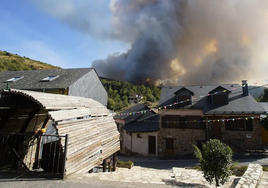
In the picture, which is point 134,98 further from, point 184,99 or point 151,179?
point 151,179

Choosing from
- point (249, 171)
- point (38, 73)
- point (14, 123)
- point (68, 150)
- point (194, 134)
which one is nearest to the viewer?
point (68, 150)

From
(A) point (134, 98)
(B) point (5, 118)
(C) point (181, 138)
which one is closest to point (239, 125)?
(C) point (181, 138)

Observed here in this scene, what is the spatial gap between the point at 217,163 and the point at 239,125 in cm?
1390

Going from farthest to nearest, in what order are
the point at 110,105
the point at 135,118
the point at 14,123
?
the point at 110,105 < the point at 135,118 < the point at 14,123

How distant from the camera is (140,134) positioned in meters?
20.1

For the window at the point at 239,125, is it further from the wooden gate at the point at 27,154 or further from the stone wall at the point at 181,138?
the wooden gate at the point at 27,154

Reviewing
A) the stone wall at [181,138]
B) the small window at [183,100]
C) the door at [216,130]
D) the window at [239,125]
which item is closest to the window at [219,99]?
the window at [239,125]

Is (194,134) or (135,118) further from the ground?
(135,118)

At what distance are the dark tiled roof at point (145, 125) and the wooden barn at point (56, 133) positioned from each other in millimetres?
11421

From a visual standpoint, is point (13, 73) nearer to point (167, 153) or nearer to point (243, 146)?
point (167, 153)

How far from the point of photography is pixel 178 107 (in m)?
18.7

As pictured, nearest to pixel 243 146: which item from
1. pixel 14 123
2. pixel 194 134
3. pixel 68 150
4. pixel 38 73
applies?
pixel 194 134

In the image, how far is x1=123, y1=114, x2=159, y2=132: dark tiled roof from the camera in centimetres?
1980

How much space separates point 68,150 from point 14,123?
15.6 ft
